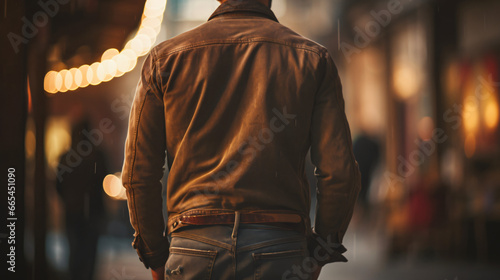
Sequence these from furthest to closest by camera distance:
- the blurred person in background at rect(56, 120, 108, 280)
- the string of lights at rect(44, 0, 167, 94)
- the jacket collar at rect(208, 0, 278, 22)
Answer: the string of lights at rect(44, 0, 167, 94)
the blurred person in background at rect(56, 120, 108, 280)
the jacket collar at rect(208, 0, 278, 22)

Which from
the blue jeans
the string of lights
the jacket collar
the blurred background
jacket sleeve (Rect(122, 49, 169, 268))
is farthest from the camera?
the string of lights

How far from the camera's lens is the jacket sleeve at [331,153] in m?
2.10

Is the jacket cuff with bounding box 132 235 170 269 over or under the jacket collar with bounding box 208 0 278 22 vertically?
under

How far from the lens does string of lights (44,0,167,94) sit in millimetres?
6961

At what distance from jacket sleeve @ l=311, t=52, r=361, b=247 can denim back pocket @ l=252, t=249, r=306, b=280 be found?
1.10 ft

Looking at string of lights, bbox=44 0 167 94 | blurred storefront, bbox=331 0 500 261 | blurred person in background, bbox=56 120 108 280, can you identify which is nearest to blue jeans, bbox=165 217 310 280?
blurred person in background, bbox=56 120 108 280

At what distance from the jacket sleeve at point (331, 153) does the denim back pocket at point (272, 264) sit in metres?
0.33

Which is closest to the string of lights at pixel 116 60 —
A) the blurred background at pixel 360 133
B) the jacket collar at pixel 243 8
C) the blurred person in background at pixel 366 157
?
the blurred background at pixel 360 133

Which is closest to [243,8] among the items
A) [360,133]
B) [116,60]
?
[116,60]

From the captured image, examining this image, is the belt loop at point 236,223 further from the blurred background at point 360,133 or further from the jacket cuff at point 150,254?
the blurred background at point 360,133

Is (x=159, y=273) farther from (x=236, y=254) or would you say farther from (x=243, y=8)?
(x=243, y=8)

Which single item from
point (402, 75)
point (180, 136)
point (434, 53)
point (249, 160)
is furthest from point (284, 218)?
point (402, 75)

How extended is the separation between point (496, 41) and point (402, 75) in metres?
3.38

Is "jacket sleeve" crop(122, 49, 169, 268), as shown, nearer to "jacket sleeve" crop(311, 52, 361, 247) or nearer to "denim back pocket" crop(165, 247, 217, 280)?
"denim back pocket" crop(165, 247, 217, 280)
